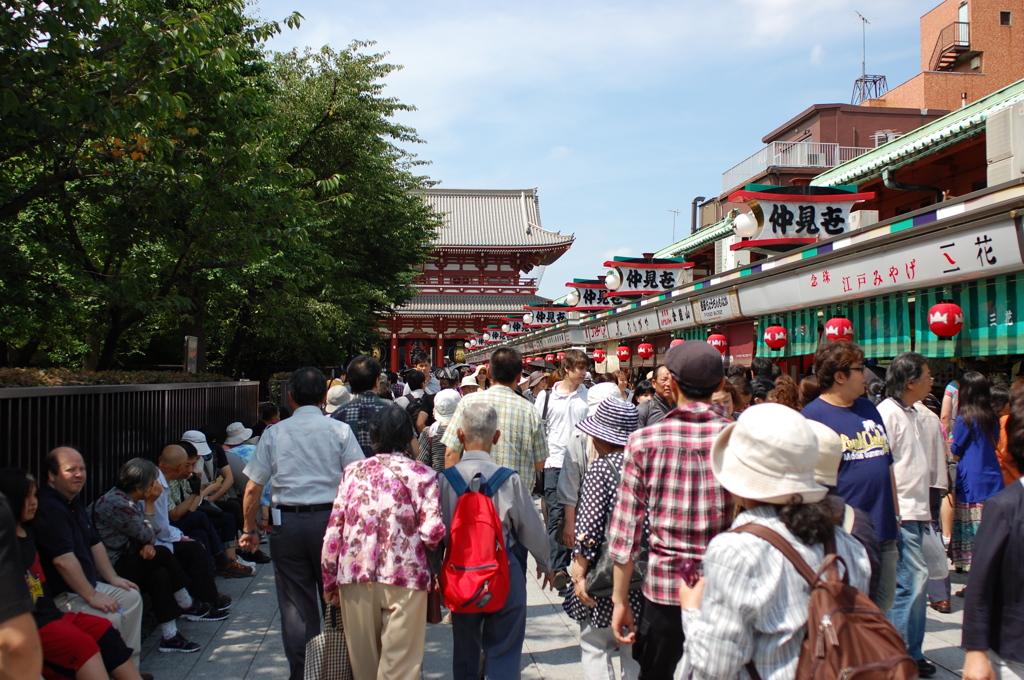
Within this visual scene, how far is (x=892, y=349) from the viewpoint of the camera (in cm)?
769

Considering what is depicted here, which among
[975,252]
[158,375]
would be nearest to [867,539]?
[975,252]

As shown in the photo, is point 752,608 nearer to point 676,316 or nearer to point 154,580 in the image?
point 154,580

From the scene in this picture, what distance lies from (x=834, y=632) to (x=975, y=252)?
212 inches

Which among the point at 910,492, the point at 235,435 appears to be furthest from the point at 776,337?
the point at 235,435

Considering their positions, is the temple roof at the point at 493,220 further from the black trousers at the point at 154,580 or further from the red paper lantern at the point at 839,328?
the black trousers at the point at 154,580

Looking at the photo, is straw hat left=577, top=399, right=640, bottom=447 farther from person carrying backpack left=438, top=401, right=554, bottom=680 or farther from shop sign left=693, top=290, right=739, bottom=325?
shop sign left=693, top=290, right=739, bottom=325

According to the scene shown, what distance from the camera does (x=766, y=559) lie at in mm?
2029

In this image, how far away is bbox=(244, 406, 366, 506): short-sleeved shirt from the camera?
4145 mm

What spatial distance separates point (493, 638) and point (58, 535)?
2219 mm

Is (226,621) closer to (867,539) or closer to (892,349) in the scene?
(867,539)

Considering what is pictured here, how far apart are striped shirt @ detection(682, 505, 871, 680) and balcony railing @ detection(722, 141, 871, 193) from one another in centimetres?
1893

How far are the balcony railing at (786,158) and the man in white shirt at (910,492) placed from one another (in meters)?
16.3

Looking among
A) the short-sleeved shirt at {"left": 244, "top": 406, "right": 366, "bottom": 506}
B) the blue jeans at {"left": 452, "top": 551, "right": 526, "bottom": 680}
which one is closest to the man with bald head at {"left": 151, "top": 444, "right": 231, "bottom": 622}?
the short-sleeved shirt at {"left": 244, "top": 406, "right": 366, "bottom": 506}

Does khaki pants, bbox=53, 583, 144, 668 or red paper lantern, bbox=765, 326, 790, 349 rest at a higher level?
red paper lantern, bbox=765, 326, 790, 349
